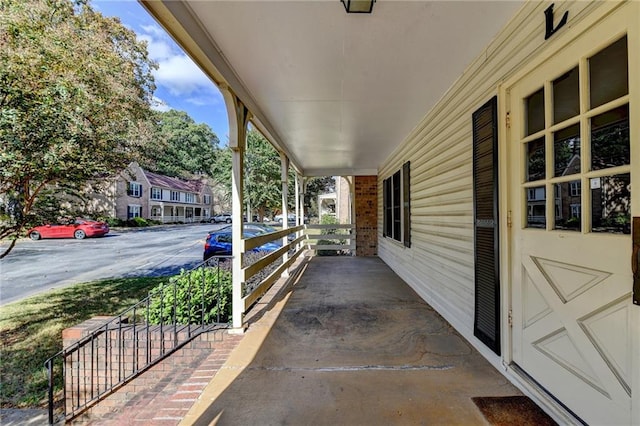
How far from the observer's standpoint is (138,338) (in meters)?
3.11

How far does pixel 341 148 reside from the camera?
5.66m

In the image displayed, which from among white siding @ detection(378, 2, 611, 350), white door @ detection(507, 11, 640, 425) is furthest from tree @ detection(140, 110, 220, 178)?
white door @ detection(507, 11, 640, 425)

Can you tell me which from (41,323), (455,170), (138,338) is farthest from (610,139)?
(41,323)

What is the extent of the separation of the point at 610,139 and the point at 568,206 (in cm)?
39

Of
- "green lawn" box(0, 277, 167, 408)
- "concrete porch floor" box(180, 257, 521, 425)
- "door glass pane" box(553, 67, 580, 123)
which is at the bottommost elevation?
"green lawn" box(0, 277, 167, 408)

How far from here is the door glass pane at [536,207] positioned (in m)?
1.74

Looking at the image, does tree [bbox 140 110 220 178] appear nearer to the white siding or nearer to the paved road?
the paved road

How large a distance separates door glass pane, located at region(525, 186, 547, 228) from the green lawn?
5.57 meters

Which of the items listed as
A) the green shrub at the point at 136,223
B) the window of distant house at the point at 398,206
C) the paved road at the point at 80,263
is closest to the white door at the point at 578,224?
the window of distant house at the point at 398,206

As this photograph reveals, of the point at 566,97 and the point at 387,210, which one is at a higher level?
the point at 566,97

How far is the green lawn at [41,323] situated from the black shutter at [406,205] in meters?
5.33

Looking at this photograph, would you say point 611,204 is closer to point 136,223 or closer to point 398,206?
point 398,206

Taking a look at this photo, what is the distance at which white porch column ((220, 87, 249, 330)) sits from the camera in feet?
9.57

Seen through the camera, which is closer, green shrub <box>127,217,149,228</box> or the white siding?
the white siding
